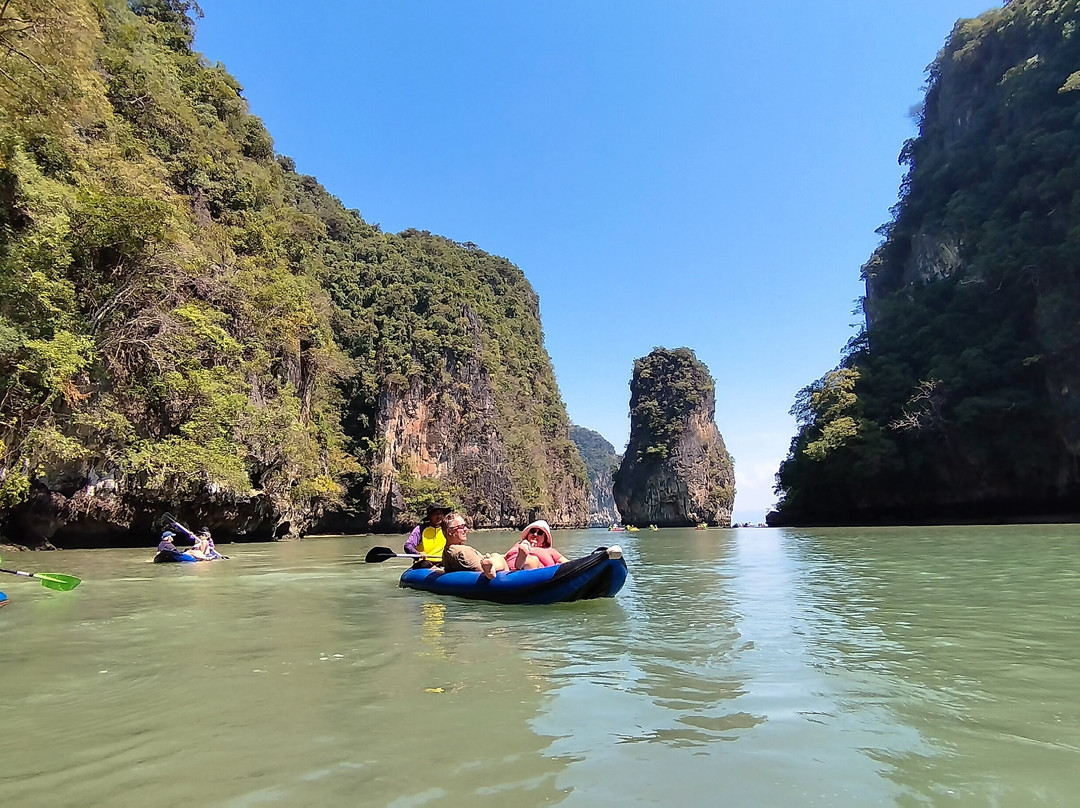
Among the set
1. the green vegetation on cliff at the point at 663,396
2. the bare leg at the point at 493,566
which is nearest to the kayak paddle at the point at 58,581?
the bare leg at the point at 493,566

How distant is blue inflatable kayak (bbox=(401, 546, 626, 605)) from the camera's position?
6.05 m

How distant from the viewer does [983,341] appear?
88.9 feet

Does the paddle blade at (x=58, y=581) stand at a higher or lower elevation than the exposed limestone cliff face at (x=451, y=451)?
lower

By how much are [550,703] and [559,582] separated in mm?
3010

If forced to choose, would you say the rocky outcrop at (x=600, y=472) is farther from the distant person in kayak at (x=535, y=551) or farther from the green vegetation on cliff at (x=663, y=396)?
the distant person in kayak at (x=535, y=551)

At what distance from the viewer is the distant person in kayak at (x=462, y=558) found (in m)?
6.69

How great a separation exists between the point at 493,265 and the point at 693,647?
72922 millimetres

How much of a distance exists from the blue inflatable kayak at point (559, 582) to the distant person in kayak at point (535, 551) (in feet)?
0.82

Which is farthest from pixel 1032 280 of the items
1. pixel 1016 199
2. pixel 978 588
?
pixel 978 588

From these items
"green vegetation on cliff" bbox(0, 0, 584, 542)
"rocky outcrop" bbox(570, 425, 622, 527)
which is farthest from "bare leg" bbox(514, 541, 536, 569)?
"rocky outcrop" bbox(570, 425, 622, 527)

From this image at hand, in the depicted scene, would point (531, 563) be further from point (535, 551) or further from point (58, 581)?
point (58, 581)

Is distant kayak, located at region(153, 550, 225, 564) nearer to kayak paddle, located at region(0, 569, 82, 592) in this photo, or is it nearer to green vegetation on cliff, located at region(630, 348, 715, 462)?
kayak paddle, located at region(0, 569, 82, 592)

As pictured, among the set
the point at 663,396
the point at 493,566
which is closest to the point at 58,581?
the point at 493,566

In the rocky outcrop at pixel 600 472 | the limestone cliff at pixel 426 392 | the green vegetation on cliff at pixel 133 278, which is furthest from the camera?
the rocky outcrop at pixel 600 472
